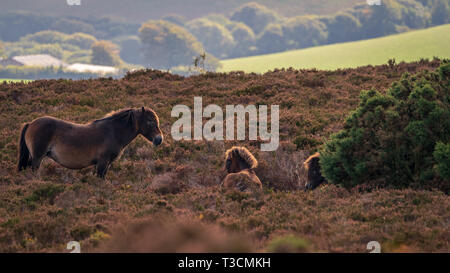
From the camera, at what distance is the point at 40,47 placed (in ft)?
568

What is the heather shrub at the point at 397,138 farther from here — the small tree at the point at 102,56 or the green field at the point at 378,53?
the small tree at the point at 102,56

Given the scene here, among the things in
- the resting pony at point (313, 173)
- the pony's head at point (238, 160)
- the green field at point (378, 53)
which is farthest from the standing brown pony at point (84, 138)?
the green field at point (378, 53)

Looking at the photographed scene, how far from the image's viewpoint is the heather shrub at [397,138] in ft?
31.7

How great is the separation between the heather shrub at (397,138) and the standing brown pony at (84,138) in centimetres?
421

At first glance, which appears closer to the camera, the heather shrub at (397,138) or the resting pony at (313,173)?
the heather shrub at (397,138)

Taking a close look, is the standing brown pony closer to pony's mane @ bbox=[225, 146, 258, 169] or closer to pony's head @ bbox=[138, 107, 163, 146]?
pony's head @ bbox=[138, 107, 163, 146]

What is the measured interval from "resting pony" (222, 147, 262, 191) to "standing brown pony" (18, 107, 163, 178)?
1820 millimetres

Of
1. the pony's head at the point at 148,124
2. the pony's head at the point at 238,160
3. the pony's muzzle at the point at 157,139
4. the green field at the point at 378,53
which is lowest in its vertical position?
the pony's head at the point at 238,160

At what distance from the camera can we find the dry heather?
262 inches

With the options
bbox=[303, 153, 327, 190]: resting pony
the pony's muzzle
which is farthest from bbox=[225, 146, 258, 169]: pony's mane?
the pony's muzzle

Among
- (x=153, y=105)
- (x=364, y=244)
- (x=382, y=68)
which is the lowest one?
(x=364, y=244)

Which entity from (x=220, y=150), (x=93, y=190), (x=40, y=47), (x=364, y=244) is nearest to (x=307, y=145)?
(x=220, y=150)

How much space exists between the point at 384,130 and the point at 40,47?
179100 mm
